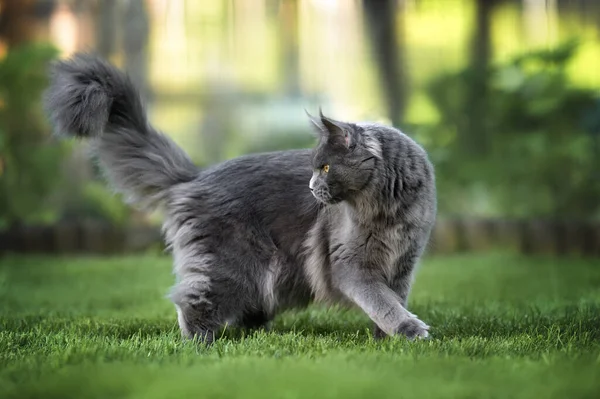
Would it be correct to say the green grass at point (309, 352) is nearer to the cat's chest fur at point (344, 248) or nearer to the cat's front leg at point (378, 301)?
the cat's front leg at point (378, 301)

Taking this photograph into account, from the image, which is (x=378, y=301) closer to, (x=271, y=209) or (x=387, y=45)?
(x=271, y=209)

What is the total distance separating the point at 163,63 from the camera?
7.92 m

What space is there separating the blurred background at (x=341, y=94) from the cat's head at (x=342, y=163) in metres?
3.96

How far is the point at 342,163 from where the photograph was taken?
10.4ft

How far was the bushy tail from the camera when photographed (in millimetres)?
3277

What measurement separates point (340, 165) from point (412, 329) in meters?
0.74

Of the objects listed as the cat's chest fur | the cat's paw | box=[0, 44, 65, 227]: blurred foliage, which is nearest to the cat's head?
the cat's chest fur

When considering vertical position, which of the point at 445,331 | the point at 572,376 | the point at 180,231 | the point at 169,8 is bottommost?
the point at 445,331

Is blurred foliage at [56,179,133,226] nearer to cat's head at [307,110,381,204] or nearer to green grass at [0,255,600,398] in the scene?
green grass at [0,255,600,398]

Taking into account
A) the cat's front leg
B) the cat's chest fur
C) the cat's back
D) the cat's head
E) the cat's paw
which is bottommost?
the cat's paw

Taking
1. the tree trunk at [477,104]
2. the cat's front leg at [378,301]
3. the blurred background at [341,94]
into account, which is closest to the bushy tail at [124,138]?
the cat's front leg at [378,301]

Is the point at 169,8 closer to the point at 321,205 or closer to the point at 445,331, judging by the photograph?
the point at 321,205

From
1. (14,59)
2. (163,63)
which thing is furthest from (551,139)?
(14,59)

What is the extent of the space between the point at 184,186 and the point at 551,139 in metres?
4.76
